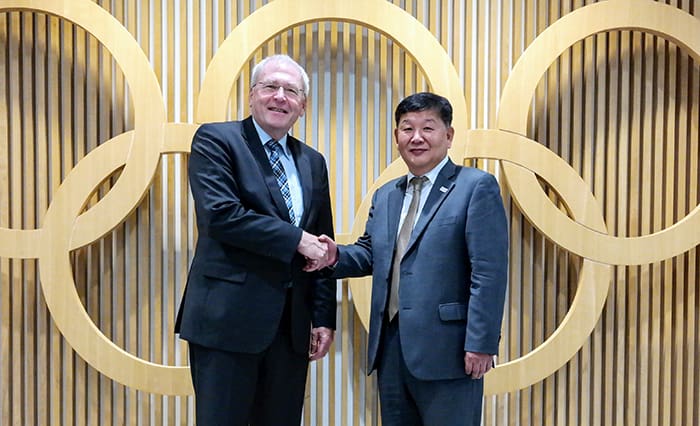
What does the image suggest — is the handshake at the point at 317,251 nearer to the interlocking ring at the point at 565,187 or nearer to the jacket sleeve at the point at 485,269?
the jacket sleeve at the point at 485,269

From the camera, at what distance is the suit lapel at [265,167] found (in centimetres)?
179

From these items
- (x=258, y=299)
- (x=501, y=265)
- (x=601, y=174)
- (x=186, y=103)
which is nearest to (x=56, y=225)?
(x=186, y=103)

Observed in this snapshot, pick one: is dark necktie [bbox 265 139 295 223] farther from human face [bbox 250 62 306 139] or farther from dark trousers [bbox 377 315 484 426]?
dark trousers [bbox 377 315 484 426]

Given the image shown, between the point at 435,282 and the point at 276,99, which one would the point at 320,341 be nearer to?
the point at 435,282

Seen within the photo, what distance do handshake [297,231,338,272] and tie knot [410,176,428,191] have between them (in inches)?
12.4

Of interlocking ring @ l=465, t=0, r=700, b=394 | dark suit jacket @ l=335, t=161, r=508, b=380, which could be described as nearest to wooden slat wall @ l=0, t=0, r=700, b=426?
interlocking ring @ l=465, t=0, r=700, b=394

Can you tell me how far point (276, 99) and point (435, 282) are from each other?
28.9 inches

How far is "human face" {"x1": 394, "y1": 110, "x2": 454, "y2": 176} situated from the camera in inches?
71.1

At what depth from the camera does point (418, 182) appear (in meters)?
1.87

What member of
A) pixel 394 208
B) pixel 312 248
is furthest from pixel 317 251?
pixel 394 208

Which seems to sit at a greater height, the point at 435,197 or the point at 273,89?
the point at 273,89

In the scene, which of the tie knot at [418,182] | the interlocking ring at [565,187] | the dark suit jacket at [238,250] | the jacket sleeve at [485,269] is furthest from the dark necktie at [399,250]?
the interlocking ring at [565,187]

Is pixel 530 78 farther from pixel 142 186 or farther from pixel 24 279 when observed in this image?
pixel 24 279

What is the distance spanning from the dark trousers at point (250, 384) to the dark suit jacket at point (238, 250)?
0.05m
